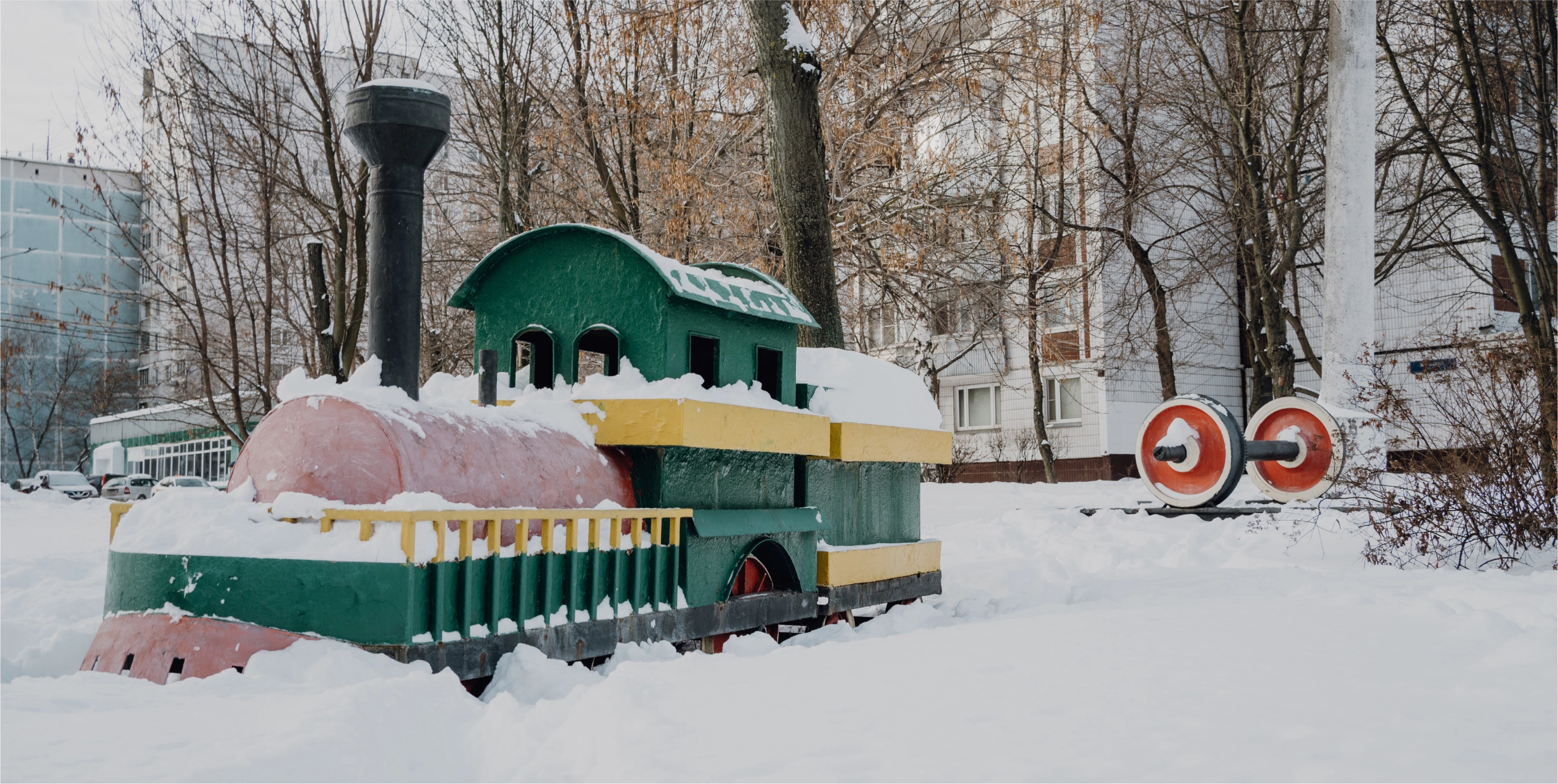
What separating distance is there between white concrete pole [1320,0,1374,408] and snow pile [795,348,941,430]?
659cm

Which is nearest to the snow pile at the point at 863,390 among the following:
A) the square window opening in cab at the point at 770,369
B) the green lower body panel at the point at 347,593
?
the square window opening in cab at the point at 770,369

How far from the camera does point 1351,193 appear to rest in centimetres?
1317

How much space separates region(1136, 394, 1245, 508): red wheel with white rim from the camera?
11352 mm

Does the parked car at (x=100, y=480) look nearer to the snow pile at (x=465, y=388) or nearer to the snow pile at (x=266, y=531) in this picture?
the snow pile at (x=465, y=388)

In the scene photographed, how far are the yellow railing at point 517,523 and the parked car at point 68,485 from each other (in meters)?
40.5

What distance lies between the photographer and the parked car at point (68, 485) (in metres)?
40.5

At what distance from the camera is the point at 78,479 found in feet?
139

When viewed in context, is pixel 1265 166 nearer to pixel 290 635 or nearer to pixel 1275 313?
pixel 1275 313

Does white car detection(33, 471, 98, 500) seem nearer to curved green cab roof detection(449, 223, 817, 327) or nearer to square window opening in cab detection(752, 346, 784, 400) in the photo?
curved green cab roof detection(449, 223, 817, 327)

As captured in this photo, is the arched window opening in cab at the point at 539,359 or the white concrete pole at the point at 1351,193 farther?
the white concrete pole at the point at 1351,193

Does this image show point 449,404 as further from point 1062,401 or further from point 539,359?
point 1062,401

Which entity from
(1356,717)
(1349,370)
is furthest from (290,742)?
(1349,370)

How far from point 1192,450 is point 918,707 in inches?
338

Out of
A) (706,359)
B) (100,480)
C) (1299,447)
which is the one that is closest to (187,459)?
(100,480)
